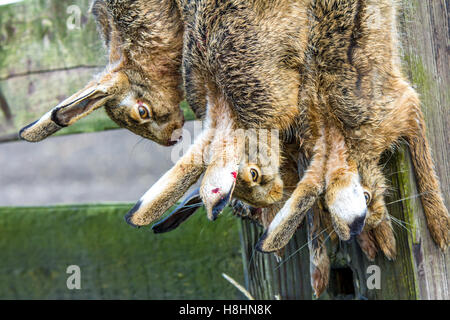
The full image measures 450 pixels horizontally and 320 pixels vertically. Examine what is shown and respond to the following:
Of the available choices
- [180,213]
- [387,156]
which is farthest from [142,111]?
[387,156]

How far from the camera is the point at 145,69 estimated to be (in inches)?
95.2

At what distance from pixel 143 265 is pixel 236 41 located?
1.40 meters

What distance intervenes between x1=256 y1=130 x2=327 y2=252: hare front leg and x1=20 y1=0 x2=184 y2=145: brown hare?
0.73 m

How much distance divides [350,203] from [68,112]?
1014 mm

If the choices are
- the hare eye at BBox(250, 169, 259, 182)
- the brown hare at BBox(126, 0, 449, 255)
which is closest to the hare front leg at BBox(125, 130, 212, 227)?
the brown hare at BBox(126, 0, 449, 255)

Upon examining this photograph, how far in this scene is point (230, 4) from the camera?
2.00 m

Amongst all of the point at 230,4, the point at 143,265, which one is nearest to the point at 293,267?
the point at 143,265

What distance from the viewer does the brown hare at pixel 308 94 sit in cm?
187

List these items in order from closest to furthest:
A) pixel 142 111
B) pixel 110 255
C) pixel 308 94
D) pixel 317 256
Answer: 1. pixel 308 94
2. pixel 317 256
3. pixel 142 111
4. pixel 110 255

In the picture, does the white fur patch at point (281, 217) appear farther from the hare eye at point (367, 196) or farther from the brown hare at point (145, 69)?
the brown hare at point (145, 69)

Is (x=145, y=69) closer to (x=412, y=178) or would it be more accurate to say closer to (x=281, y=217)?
(x=281, y=217)

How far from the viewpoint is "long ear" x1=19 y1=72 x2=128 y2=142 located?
2078 mm

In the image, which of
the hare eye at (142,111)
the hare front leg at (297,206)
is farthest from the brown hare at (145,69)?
the hare front leg at (297,206)

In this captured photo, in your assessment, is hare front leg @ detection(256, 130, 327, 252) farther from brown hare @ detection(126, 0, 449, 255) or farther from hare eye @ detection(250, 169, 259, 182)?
hare eye @ detection(250, 169, 259, 182)
